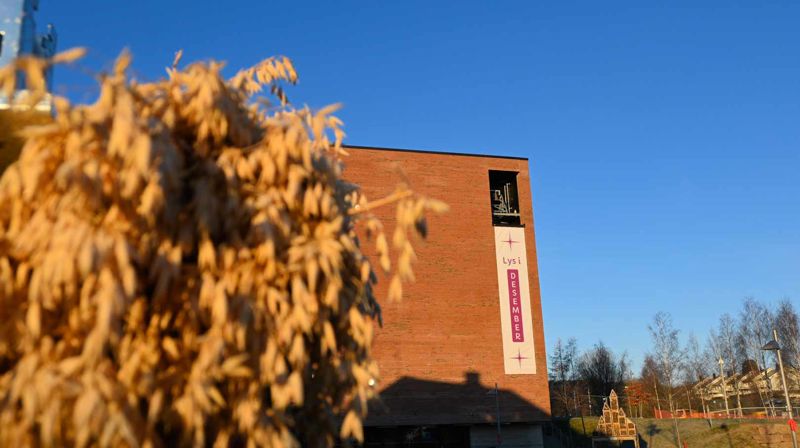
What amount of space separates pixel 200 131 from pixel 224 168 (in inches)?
15.1

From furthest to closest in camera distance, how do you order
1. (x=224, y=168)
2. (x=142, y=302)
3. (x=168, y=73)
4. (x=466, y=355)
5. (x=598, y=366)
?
(x=598, y=366)
(x=466, y=355)
(x=168, y=73)
(x=224, y=168)
(x=142, y=302)

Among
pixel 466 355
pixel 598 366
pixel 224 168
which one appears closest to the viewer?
pixel 224 168

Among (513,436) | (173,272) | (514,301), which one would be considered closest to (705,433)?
(513,436)

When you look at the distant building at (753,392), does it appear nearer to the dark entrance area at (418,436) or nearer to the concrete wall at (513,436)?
the concrete wall at (513,436)

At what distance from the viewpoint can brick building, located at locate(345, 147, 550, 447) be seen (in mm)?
35750

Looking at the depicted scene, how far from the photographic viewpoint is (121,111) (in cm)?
473

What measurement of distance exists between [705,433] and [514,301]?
1778cm

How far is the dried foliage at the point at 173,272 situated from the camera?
Answer: 445cm

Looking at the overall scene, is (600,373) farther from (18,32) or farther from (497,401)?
(18,32)

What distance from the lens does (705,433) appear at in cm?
4478

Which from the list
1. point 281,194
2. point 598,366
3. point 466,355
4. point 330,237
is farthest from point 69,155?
point 598,366

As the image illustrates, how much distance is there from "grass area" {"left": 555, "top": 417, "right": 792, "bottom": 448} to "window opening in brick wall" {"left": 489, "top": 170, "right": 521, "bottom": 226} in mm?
18784

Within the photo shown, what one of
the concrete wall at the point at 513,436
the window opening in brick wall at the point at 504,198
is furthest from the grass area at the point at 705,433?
the window opening in brick wall at the point at 504,198

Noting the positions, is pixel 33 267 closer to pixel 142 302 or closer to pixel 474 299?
pixel 142 302
